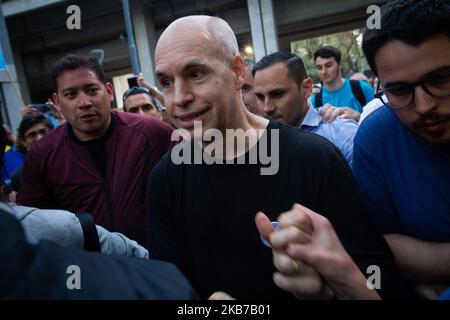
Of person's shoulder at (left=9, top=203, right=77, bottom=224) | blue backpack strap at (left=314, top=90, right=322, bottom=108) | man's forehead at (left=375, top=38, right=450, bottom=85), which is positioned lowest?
person's shoulder at (left=9, top=203, right=77, bottom=224)

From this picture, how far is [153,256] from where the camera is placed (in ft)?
5.35

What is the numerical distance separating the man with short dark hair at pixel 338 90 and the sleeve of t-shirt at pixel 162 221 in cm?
314

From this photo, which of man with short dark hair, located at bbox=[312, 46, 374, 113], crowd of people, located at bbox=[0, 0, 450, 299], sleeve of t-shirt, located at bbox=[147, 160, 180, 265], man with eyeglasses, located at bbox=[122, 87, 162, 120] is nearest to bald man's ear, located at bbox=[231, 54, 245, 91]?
crowd of people, located at bbox=[0, 0, 450, 299]

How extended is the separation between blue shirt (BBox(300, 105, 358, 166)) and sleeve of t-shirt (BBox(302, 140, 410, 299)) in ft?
3.46

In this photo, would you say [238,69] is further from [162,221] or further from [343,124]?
[343,124]

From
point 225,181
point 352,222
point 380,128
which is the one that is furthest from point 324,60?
point 352,222

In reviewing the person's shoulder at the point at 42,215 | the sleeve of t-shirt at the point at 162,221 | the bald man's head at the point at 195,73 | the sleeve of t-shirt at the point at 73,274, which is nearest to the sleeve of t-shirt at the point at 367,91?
the bald man's head at the point at 195,73

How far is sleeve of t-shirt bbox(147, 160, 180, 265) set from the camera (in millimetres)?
1620

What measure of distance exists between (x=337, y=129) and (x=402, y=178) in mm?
1249

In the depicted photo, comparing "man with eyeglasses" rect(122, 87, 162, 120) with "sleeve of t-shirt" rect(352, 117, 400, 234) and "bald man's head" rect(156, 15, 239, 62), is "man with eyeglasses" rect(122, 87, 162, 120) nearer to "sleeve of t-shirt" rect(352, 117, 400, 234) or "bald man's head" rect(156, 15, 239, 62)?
"bald man's head" rect(156, 15, 239, 62)

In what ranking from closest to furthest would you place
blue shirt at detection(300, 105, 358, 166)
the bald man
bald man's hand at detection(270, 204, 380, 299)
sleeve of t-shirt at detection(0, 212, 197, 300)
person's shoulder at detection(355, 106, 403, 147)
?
sleeve of t-shirt at detection(0, 212, 197, 300), bald man's hand at detection(270, 204, 380, 299), the bald man, person's shoulder at detection(355, 106, 403, 147), blue shirt at detection(300, 105, 358, 166)

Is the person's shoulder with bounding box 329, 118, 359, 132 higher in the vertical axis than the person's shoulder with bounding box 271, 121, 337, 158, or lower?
lower

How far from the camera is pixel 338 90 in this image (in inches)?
181

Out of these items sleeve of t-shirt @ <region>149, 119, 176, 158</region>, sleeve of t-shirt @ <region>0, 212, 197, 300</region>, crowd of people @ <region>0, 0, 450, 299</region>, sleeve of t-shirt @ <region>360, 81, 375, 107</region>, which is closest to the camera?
sleeve of t-shirt @ <region>0, 212, 197, 300</region>
